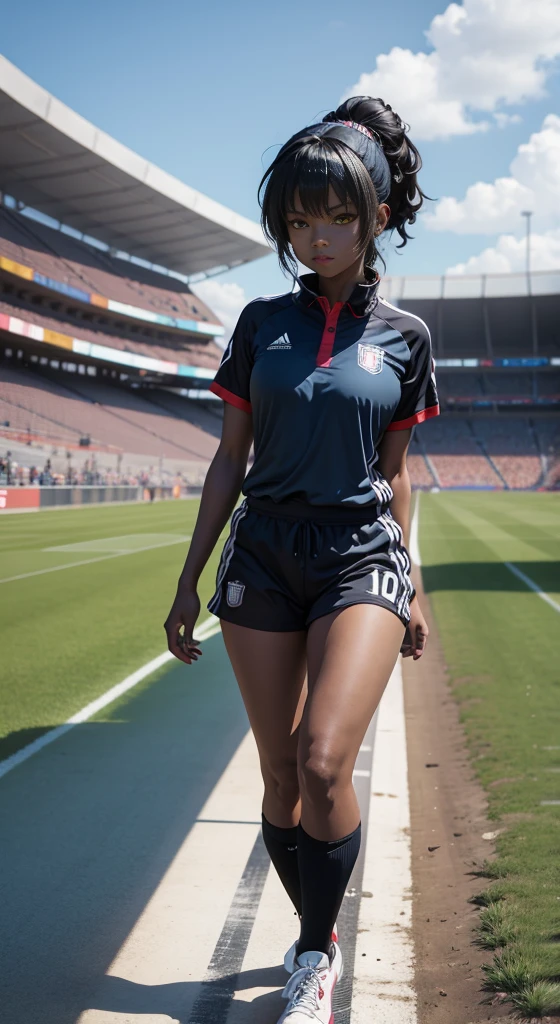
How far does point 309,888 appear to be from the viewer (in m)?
2.39

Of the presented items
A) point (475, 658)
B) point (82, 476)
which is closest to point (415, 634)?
point (475, 658)

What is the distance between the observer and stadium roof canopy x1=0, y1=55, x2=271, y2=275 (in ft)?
156

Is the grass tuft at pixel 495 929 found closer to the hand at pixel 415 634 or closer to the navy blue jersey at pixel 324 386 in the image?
the hand at pixel 415 634

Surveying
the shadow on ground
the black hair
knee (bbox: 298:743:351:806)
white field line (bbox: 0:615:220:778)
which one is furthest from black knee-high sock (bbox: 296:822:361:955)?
the shadow on ground

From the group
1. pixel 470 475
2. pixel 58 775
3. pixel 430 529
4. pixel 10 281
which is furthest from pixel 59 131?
pixel 58 775

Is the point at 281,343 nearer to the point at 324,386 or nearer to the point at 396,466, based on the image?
the point at 324,386

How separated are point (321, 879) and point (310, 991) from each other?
0.29 metres

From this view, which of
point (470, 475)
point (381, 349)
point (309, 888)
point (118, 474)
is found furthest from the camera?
point (470, 475)

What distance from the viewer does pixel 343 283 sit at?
2631 millimetres

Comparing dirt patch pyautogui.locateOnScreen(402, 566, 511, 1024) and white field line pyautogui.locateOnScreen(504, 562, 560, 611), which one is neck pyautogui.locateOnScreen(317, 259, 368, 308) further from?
white field line pyautogui.locateOnScreen(504, 562, 560, 611)

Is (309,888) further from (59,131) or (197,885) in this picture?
(59,131)

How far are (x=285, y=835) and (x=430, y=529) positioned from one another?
24843 millimetres

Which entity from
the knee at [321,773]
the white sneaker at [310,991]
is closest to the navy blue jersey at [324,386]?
the knee at [321,773]

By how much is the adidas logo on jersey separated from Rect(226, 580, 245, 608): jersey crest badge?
2.09 ft
